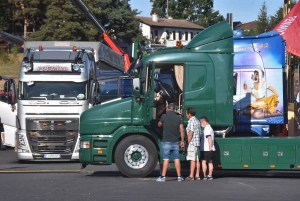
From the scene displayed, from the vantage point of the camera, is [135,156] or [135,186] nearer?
[135,186]

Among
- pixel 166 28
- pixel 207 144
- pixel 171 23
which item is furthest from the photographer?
pixel 171 23

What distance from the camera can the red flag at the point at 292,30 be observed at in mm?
20656

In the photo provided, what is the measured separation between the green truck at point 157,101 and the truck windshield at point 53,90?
438 centimetres

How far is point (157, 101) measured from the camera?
51.7 feet

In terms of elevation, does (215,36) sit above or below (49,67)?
above

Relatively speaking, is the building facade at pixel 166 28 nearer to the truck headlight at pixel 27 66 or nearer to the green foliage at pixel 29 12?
the green foliage at pixel 29 12

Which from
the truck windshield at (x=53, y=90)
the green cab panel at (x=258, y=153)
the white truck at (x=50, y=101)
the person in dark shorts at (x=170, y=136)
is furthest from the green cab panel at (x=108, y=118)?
the truck windshield at (x=53, y=90)

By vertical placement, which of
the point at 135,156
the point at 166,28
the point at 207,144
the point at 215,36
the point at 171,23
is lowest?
the point at 135,156

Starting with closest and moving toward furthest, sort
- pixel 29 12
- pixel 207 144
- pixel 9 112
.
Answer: pixel 207 144 < pixel 9 112 < pixel 29 12

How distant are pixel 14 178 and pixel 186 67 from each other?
4724 mm

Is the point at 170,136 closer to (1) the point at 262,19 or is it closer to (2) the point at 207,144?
(2) the point at 207,144

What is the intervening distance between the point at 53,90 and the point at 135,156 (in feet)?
17.7

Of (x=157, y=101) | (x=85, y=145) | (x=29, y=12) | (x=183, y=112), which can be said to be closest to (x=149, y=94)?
(x=157, y=101)

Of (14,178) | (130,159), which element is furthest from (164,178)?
(14,178)
